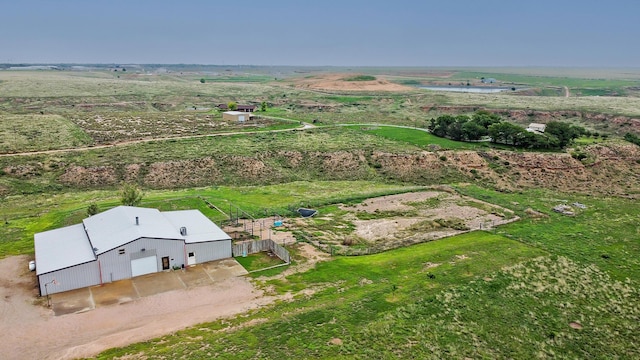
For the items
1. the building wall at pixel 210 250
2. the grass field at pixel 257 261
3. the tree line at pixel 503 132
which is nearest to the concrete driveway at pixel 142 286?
the building wall at pixel 210 250

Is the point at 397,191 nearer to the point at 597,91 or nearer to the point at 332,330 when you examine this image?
the point at 332,330

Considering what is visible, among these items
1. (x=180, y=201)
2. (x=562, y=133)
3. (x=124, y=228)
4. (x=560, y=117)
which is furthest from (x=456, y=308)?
(x=560, y=117)

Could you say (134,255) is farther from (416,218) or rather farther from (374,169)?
(374,169)

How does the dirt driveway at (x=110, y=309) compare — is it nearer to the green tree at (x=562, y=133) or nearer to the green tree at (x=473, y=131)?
the green tree at (x=473, y=131)

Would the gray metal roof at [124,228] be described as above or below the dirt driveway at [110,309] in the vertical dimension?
above

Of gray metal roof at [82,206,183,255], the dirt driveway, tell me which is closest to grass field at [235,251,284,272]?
the dirt driveway

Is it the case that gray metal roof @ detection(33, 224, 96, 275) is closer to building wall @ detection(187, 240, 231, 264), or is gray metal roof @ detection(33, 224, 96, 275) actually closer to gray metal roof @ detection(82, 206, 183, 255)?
gray metal roof @ detection(82, 206, 183, 255)
